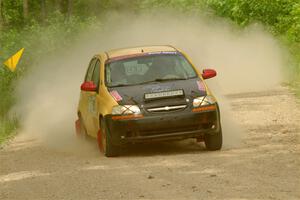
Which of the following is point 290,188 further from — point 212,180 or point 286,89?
point 286,89

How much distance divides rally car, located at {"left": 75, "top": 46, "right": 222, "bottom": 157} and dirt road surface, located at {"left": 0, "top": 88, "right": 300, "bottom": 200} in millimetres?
328

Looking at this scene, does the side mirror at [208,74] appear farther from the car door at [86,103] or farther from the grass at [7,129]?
the grass at [7,129]

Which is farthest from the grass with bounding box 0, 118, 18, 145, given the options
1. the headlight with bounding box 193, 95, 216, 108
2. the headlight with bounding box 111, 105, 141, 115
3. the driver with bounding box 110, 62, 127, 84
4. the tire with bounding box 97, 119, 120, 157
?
the headlight with bounding box 193, 95, 216, 108

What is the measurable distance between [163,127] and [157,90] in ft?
2.09

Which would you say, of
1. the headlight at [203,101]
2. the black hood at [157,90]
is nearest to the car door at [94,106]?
the black hood at [157,90]

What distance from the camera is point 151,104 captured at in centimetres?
1481

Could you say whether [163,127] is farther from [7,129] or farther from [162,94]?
[7,129]

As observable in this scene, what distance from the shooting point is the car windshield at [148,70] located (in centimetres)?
1577

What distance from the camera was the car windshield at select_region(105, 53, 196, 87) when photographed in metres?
15.8

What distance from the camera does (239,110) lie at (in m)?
22.1

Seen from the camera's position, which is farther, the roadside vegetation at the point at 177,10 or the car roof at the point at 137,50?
the roadside vegetation at the point at 177,10

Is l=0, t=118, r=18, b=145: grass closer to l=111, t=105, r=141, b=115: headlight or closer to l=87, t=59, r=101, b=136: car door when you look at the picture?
l=87, t=59, r=101, b=136: car door

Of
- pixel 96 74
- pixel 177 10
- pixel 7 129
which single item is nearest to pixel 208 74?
pixel 96 74

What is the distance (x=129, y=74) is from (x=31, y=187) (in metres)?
4.10
